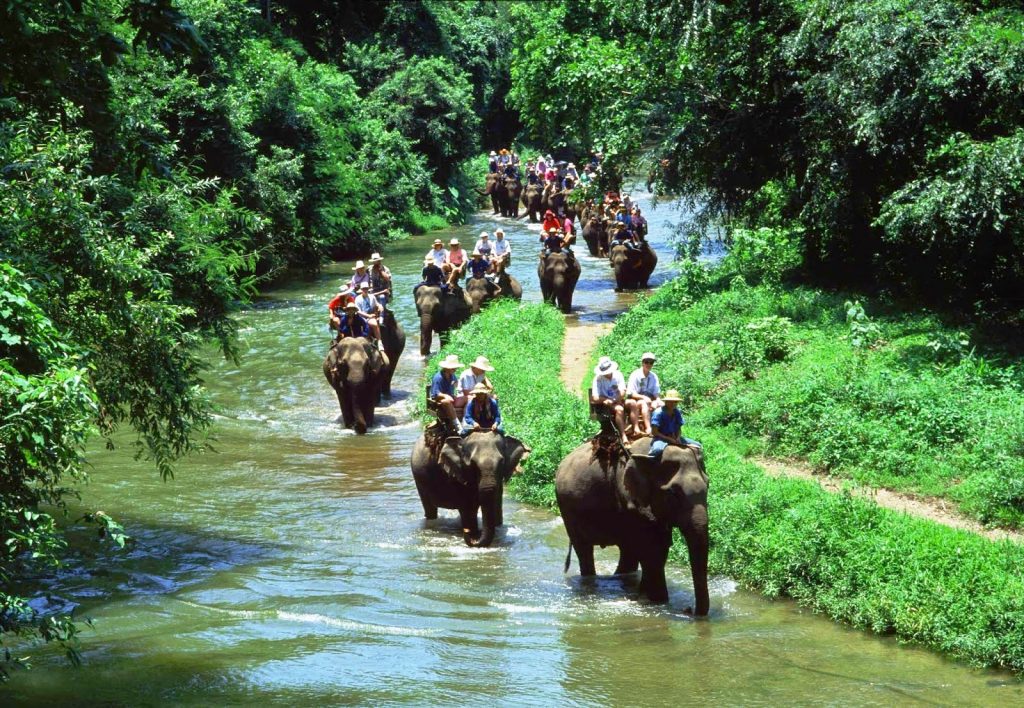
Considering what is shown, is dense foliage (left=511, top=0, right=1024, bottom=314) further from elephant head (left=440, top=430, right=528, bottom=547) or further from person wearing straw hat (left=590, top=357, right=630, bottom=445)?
elephant head (left=440, top=430, right=528, bottom=547)

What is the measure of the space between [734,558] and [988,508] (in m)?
2.43

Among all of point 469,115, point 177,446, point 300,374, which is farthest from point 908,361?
point 469,115

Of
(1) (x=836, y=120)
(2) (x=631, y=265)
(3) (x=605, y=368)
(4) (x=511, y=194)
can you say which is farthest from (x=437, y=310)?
(4) (x=511, y=194)

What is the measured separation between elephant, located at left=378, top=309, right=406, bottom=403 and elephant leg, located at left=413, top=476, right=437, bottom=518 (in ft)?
22.1

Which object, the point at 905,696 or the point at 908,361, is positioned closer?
the point at 905,696

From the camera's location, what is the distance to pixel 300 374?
24141mm

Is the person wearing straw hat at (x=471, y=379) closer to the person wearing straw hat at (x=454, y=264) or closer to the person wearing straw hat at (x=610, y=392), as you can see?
the person wearing straw hat at (x=610, y=392)

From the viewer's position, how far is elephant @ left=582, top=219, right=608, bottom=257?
37.5 m

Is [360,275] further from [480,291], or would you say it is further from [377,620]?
[377,620]

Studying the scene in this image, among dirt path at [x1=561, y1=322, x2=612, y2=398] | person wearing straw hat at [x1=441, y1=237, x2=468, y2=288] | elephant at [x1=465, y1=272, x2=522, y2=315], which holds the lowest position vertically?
dirt path at [x1=561, y1=322, x2=612, y2=398]

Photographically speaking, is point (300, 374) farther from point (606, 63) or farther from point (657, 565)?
point (657, 565)

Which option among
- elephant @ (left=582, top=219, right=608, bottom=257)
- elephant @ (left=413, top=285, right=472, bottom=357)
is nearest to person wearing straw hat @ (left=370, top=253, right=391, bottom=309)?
elephant @ (left=413, top=285, right=472, bottom=357)

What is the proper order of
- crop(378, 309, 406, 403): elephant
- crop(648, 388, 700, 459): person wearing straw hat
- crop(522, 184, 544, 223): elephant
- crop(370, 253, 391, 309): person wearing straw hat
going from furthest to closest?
crop(522, 184, 544, 223): elephant
crop(370, 253, 391, 309): person wearing straw hat
crop(378, 309, 406, 403): elephant
crop(648, 388, 700, 459): person wearing straw hat

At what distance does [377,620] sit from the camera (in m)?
12.3
